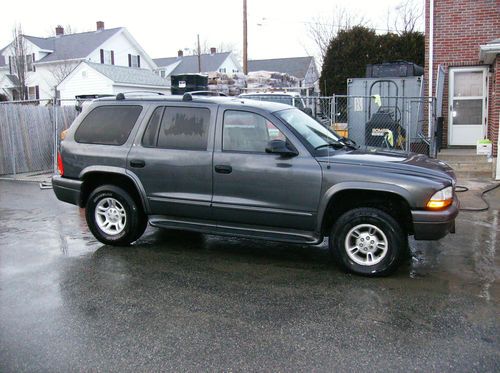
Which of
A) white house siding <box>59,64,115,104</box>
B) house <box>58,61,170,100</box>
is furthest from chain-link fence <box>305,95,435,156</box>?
white house siding <box>59,64,115,104</box>

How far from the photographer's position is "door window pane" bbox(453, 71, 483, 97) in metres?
13.4

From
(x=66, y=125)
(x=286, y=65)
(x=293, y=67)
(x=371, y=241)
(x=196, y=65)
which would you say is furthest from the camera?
(x=286, y=65)

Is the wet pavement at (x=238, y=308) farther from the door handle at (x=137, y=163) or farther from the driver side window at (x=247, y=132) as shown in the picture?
the driver side window at (x=247, y=132)


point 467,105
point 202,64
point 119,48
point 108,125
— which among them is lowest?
point 108,125

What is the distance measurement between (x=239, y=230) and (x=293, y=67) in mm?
49279

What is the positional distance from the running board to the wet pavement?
35cm

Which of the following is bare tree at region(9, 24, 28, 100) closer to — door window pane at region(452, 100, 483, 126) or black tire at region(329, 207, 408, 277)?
door window pane at region(452, 100, 483, 126)

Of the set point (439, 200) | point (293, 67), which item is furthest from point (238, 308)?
point (293, 67)

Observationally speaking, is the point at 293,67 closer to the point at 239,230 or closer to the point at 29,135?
the point at 29,135

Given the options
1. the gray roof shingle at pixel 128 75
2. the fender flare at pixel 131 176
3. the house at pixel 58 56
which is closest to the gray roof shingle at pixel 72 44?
the house at pixel 58 56

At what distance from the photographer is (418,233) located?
4984 millimetres

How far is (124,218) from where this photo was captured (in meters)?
6.31

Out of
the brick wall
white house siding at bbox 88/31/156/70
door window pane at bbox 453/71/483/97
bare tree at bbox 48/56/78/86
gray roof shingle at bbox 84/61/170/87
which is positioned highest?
white house siding at bbox 88/31/156/70

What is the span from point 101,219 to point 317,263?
111 inches
